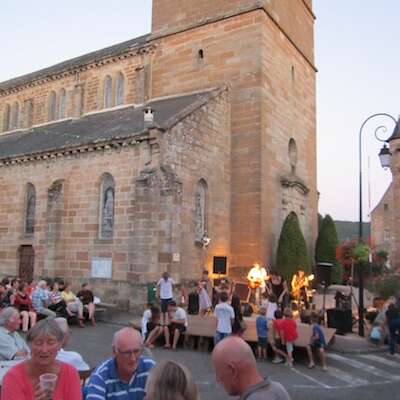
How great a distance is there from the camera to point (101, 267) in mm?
18375

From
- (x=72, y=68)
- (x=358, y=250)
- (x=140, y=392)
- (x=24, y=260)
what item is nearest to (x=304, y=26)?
(x=72, y=68)

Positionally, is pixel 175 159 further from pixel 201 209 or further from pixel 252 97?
pixel 252 97

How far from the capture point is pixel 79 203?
19.9 m

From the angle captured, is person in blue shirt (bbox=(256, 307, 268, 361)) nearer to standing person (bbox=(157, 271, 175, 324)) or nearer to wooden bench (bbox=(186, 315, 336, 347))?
wooden bench (bbox=(186, 315, 336, 347))

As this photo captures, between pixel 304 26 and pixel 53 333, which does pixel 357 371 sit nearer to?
pixel 53 333

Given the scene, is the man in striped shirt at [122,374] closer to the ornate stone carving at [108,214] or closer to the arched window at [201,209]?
the ornate stone carving at [108,214]

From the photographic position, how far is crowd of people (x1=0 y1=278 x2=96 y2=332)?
13656mm

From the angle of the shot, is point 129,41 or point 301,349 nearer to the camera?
point 301,349

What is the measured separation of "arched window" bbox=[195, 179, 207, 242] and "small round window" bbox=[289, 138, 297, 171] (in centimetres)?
609

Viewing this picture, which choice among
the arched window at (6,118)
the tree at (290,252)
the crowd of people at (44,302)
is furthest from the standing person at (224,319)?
the arched window at (6,118)

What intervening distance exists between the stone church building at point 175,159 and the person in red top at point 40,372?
13.0 meters

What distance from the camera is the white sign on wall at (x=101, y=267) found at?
1811cm

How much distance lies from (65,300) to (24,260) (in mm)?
7824

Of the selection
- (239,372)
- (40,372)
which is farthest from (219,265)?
(239,372)
